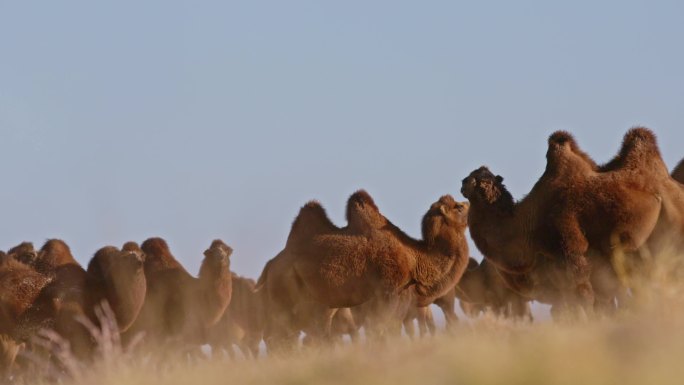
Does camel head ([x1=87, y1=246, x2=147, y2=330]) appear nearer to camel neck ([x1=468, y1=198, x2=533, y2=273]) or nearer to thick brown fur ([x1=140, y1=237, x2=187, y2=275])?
thick brown fur ([x1=140, y1=237, x2=187, y2=275])

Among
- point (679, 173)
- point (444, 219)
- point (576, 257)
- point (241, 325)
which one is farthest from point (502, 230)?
point (241, 325)

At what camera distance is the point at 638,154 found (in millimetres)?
12617

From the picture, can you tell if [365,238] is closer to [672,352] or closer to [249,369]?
[249,369]

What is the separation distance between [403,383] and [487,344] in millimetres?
841

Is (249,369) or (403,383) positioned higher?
(249,369)

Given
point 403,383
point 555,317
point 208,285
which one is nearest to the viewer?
point 403,383

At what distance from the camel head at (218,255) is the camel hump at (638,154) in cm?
800

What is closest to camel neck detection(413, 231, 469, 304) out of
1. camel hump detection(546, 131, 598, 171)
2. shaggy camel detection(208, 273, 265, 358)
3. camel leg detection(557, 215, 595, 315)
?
camel hump detection(546, 131, 598, 171)

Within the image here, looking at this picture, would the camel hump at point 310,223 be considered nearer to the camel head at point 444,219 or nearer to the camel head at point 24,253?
the camel head at point 444,219

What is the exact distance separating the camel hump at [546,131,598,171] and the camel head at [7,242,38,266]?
7123 mm

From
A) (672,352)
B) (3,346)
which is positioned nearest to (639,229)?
(672,352)

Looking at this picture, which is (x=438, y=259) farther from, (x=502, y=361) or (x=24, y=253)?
(x=502, y=361)

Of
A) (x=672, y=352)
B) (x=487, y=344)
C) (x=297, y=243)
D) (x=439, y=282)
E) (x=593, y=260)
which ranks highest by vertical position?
(x=297, y=243)

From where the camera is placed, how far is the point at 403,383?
6457 mm
